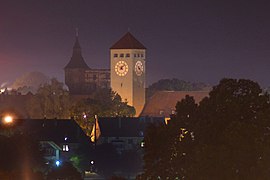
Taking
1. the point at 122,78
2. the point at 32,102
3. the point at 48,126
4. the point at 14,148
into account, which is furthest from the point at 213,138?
the point at 122,78

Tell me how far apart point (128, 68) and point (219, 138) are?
450 ft

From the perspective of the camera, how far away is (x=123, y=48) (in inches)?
7160

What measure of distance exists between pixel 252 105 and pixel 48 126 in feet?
188

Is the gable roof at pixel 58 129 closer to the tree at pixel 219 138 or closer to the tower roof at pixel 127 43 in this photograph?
the tree at pixel 219 138

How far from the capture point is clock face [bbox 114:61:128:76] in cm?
18138

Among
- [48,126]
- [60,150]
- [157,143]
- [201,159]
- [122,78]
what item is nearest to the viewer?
[201,159]

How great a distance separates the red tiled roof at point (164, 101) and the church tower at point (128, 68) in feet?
17.0

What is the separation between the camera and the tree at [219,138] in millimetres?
42469

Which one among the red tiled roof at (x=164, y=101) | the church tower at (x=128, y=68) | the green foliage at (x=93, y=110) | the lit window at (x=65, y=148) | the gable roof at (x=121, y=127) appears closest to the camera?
the lit window at (x=65, y=148)

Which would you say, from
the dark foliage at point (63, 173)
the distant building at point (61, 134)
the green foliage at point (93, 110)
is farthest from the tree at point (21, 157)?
the green foliage at point (93, 110)

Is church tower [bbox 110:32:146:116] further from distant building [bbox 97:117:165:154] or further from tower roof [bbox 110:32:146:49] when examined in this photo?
distant building [bbox 97:117:165:154]

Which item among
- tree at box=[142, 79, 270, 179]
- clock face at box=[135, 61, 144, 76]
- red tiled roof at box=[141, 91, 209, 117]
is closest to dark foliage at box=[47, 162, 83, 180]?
tree at box=[142, 79, 270, 179]

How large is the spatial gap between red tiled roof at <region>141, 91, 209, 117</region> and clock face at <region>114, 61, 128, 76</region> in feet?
33.6

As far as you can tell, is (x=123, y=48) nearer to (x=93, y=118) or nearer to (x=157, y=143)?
(x=93, y=118)
